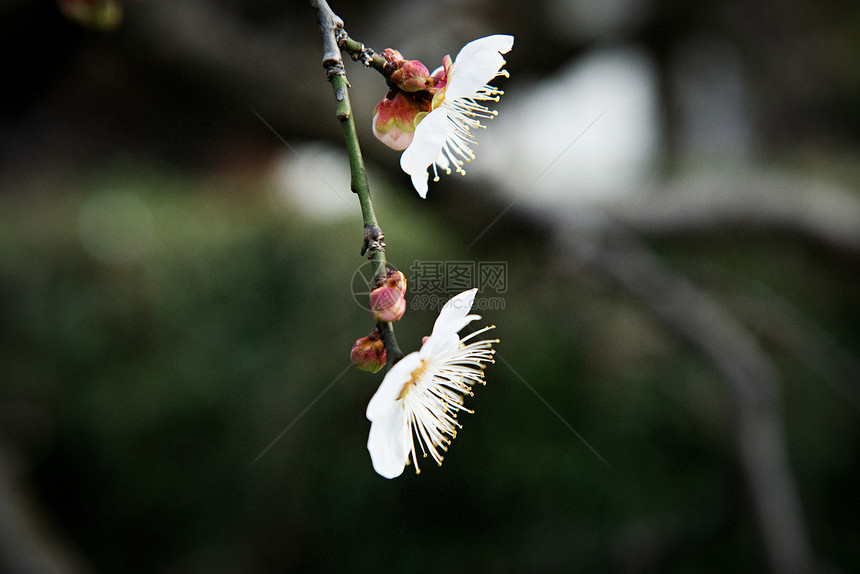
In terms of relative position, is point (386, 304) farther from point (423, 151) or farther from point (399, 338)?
point (399, 338)

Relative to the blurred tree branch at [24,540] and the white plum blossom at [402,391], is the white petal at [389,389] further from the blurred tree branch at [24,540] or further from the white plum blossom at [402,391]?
the blurred tree branch at [24,540]

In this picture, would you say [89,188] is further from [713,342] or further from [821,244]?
[821,244]

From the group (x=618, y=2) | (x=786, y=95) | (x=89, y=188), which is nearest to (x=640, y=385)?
(x=618, y=2)

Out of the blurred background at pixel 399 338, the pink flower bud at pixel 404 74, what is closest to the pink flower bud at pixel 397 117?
the pink flower bud at pixel 404 74

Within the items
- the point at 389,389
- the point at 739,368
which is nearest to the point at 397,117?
the point at 389,389

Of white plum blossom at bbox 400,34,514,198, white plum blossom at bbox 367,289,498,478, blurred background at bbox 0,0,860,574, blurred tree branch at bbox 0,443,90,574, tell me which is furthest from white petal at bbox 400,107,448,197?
blurred tree branch at bbox 0,443,90,574

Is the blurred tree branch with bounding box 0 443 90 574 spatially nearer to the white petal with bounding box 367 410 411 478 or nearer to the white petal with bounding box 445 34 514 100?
the white petal with bounding box 367 410 411 478
